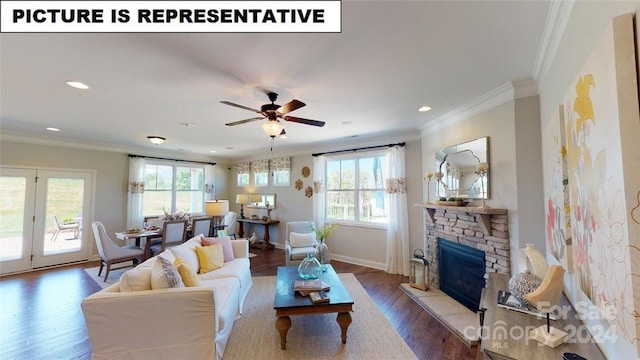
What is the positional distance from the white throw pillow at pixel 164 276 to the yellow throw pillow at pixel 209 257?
985 millimetres

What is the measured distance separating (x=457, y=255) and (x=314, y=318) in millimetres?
1987

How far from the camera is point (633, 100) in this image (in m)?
0.81

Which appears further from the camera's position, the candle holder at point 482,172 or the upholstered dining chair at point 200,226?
the upholstered dining chair at point 200,226

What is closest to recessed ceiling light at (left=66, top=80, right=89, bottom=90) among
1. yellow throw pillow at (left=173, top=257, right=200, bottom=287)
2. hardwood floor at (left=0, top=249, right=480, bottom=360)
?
yellow throw pillow at (left=173, top=257, right=200, bottom=287)

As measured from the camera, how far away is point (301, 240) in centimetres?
456

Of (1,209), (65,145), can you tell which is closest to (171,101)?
(65,145)

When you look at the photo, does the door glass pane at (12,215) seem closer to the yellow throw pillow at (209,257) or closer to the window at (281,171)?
the yellow throw pillow at (209,257)

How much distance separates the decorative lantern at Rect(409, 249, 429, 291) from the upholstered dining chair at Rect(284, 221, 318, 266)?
159 cm

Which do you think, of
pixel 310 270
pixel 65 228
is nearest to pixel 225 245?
pixel 310 270

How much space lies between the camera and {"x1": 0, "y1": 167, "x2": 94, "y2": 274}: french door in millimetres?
4480

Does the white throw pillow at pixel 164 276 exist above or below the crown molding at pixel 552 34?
below

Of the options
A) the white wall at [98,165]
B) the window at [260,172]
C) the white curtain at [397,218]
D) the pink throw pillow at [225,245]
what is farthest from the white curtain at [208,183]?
the white curtain at [397,218]

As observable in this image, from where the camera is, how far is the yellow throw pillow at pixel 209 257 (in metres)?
3.22

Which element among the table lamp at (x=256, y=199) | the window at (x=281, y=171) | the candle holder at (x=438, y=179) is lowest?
the table lamp at (x=256, y=199)
